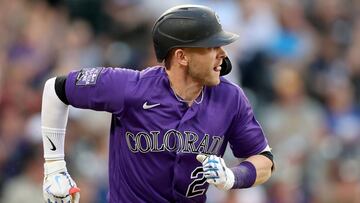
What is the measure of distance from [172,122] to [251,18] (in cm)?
656

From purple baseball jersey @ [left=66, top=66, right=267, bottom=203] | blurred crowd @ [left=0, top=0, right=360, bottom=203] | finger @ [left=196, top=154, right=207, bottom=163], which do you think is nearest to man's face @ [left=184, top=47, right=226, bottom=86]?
purple baseball jersey @ [left=66, top=66, right=267, bottom=203]

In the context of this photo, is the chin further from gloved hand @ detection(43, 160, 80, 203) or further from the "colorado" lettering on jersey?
gloved hand @ detection(43, 160, 80, 203)

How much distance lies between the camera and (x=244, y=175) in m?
6.39

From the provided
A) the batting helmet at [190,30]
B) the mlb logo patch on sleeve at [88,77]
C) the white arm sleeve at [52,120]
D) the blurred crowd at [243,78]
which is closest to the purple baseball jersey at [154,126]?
the mlb logo patch on sleeve at [88,77]

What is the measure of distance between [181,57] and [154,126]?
45 cm

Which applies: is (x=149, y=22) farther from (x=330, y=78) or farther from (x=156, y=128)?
(x=156, y=128)

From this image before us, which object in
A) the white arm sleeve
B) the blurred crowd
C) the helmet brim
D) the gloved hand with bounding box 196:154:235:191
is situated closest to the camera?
the gloved hand with bounding box 196:154:235:191

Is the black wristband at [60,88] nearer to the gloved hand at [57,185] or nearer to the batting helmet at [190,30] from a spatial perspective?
the gloved hand at [57,185]

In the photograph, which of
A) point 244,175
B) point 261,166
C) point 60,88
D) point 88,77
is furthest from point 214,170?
point 60,88

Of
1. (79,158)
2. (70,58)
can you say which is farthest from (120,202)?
(70,58)

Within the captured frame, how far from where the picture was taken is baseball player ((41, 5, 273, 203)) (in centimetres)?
634

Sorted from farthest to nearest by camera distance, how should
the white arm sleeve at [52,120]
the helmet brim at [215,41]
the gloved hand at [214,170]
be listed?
1. the white arm sleeve at [52,120]
2. the helmet brim at [215,41]
3. the gloved hand at [214,170]

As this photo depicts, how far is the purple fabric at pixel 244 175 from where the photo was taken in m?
6.31

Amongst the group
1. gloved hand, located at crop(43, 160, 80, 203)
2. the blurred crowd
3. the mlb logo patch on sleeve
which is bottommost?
the blurred crowd
